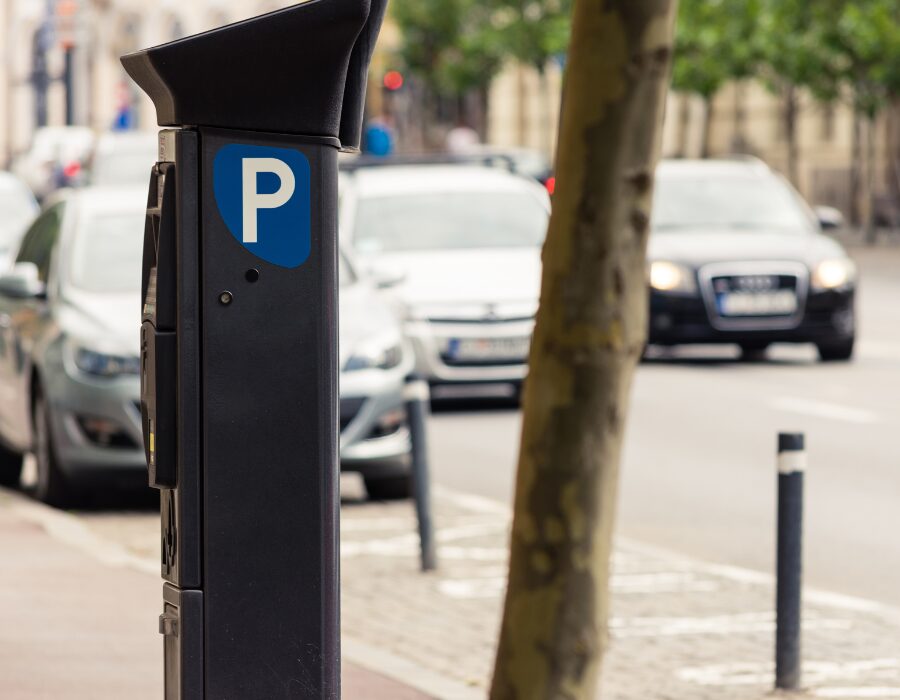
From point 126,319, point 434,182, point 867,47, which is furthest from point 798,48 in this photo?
point 126,319

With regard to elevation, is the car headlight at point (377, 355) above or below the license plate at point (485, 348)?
above

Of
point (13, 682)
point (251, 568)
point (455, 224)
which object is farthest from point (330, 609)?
point (455, 224)

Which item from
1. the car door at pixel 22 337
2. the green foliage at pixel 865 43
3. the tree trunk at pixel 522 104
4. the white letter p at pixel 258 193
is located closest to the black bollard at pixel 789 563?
the white letter p at pixel 258 193

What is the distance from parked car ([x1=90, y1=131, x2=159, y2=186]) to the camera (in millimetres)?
24953

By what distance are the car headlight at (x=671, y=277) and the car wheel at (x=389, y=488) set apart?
693 cm

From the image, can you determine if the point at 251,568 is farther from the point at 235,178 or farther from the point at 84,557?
the point at 84,557

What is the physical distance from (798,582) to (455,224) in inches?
396

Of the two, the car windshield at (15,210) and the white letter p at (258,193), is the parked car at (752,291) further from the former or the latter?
the white letter p at (258,193)

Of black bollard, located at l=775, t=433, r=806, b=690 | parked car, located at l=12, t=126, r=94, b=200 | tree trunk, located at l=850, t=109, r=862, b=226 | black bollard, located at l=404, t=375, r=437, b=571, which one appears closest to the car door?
black bollard, located at l=404, t=375, r=437, b=571

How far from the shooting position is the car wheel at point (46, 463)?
10891 millimetres

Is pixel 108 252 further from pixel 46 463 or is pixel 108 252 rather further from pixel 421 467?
pixel 421 467

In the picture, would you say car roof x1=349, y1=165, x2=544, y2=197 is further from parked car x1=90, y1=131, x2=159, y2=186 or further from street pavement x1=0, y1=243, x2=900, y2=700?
parked car x1=90, y1=131, x2=159, y2=186

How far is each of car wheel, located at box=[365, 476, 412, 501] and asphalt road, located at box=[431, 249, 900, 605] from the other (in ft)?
1.50

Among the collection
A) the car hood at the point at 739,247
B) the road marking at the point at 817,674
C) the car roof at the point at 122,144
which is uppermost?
the car roof at the point at 122,144
